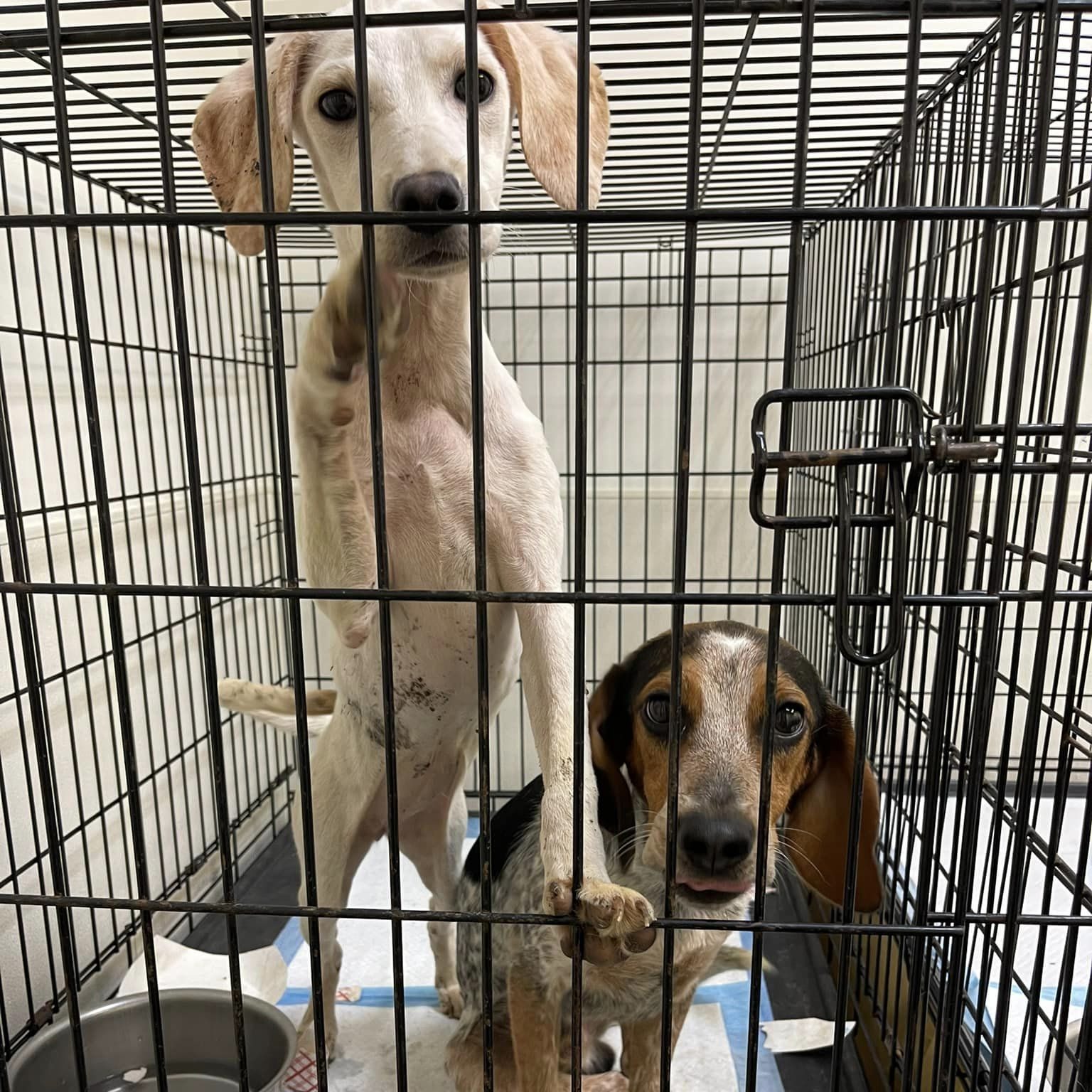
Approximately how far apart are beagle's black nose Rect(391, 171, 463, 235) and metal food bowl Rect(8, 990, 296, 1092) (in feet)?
3.79

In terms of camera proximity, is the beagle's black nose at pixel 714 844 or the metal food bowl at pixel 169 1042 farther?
the metal food bowl at pixel 169 1042

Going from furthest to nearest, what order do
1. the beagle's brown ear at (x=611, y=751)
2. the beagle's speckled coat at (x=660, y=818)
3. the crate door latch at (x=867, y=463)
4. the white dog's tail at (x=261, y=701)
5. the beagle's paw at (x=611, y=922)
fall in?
the white dog's tail at (x=261, y=701) < the beagle's brown ear at (x=611, y=751) < the beagle's speckled coat at (x=660, y=818) < the beagle's paw at (x=611, y=922) < the crate door latch at (x=867, y=463)

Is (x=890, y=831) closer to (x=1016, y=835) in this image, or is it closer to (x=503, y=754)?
(x=1016, y=835)

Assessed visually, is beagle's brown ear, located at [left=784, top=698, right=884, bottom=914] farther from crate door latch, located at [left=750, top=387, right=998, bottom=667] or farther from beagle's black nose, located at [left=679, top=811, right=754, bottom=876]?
crate door latch, located at [left=750, top=387, right=998, bottom=667]

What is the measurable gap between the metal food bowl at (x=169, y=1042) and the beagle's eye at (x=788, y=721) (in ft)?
2.78

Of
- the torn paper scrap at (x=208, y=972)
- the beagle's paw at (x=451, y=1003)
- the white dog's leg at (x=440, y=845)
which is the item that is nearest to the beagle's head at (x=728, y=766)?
the white dog's leg at (x=440, y=845)

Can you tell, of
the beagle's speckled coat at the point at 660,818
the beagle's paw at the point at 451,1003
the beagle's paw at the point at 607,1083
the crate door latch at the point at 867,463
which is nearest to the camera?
the crate door latch at the point at 867,463

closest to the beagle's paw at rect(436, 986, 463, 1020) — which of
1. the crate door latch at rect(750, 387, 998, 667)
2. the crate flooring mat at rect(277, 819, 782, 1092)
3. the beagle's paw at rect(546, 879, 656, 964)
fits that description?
the crate flooring mat at rect(277, 819, 782, 1092)

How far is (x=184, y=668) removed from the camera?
1.88 m

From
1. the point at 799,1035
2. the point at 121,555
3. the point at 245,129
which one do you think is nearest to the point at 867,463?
the point at 245,129

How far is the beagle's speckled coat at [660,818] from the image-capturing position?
104 cm

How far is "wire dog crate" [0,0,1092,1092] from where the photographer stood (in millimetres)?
662

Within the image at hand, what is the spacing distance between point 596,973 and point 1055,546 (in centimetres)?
83

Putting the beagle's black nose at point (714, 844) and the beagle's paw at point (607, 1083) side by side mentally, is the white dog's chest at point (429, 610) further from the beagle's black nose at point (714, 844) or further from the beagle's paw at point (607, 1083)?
the beagle's paw at point (607, 1083)
